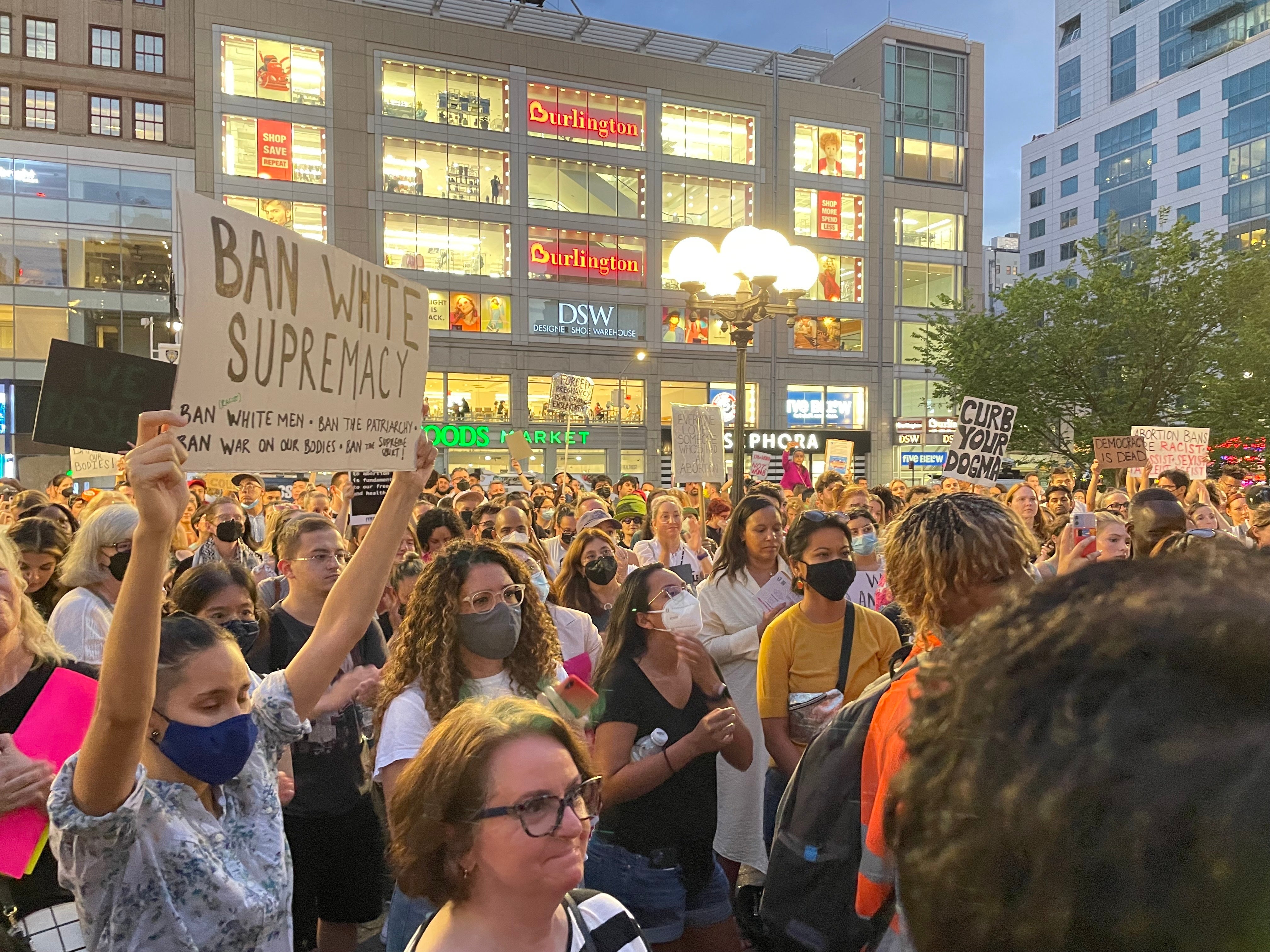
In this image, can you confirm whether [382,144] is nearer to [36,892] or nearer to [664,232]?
[664,232]

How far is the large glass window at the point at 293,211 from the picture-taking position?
34.9m

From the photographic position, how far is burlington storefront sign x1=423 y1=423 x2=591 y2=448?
121 ft

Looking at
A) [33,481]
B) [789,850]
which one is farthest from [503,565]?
[33,481]

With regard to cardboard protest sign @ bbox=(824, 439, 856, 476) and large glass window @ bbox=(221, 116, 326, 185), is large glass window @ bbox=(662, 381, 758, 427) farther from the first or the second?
cardboard protest sign @ bbox=(824, 439, 856, 476)

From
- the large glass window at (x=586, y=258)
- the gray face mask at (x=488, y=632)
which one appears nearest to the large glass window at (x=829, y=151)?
the large glass window at (x=586, y=258)

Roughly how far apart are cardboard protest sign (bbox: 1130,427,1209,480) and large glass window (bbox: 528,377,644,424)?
88.0 ft

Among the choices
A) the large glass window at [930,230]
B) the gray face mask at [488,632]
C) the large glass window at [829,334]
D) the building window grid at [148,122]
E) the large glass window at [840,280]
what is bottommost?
the gray face mask at [488,632]

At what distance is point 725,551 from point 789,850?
3.34 m

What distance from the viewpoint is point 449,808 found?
6.69 ft

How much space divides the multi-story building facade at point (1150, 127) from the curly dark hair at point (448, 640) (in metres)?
61.2

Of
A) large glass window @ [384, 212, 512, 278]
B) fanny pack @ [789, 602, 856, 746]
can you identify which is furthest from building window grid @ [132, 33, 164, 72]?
fanny pack @ [789, 602, 856, 746]

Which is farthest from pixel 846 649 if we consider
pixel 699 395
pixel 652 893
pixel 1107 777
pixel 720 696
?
pixel 699 395

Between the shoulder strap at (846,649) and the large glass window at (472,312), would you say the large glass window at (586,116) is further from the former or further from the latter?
the shoulder strap at (846,649)

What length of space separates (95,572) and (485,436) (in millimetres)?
33626
